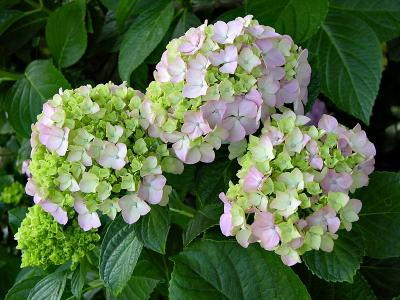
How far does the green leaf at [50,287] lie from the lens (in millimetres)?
923

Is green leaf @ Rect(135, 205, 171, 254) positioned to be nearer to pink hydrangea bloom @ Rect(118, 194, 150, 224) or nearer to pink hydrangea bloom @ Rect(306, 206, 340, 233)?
pink hydrangea bloom @ Rect(118, 194, 150, 224)

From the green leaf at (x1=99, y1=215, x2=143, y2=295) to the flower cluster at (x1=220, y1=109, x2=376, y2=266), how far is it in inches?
6.7

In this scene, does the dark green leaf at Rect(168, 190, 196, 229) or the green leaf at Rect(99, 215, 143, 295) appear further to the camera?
the dark green leaf at Rect(168, 190, 196, 229)

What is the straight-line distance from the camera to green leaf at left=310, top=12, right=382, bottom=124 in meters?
1.04

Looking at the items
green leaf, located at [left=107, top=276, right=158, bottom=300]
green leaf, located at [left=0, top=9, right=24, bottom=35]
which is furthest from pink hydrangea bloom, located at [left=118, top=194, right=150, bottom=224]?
green leaf, located at [left=0, top=9, right=24, bottom=35]

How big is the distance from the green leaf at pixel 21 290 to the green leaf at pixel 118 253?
241mm

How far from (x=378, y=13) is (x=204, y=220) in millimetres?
567

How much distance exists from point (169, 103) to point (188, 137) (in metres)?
0.05

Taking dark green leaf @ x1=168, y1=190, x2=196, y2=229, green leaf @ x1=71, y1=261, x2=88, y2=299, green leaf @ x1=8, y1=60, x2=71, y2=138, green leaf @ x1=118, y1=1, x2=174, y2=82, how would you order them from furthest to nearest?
green leaf @ x1=8, y1=60, x2=71, y2=138 → green leaf @ x1=118, y1=1, x2=174, y2=82 → dark green leaf @ x1=168, y1=190, x2=196, y2=229 → green leaf @ x1=71, y1=261, x2=88, y2=299

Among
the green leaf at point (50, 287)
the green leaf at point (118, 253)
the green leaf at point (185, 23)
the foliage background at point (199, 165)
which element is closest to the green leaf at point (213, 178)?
the foliage background at point (199, 165)

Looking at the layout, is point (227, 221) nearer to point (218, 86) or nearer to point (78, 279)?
point (218, 86)

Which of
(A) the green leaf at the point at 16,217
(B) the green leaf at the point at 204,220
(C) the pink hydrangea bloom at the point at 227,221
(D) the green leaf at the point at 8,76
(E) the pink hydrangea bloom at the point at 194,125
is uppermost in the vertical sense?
(E) the pink hydrangea bloom at the point at 194,125

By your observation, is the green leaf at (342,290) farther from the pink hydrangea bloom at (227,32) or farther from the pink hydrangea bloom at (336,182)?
the pink hydrangea bloom at (227,32)

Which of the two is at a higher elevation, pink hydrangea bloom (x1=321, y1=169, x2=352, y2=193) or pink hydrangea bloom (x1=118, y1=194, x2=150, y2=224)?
pink hydrangea bloom (x1=321, y1=169, x2=352, y2=193)
